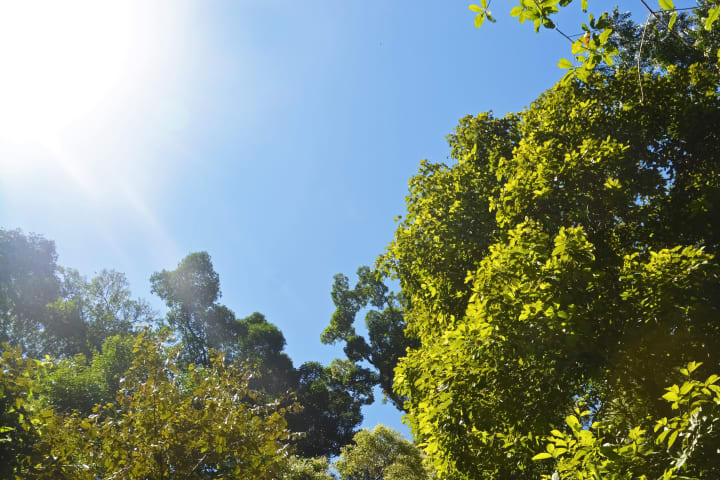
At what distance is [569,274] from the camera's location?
17.9 feet

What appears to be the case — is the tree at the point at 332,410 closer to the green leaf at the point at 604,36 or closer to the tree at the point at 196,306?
the tree at the point at 196,306

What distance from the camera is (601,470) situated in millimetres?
3912

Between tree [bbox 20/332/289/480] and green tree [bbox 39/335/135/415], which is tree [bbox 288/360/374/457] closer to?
green tree [bbox 39/335/135/415]

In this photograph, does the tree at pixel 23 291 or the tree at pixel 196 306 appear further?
the tree at pixel 196 306

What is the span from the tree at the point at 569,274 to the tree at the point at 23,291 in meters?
39.2

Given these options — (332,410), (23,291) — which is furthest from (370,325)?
(23,291)

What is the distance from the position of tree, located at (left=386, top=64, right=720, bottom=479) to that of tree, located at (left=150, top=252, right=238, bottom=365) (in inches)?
1491

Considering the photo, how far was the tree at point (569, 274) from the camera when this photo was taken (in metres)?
5.59

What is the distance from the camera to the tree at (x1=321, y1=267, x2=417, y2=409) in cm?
3812

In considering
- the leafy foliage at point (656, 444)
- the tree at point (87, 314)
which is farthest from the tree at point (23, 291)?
the leafy foliage at point (656, 444)

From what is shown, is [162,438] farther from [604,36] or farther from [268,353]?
[268,353]

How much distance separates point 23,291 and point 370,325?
30508mm

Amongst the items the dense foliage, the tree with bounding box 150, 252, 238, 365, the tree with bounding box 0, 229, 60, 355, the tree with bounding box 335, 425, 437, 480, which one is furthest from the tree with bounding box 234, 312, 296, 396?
the dense foliage

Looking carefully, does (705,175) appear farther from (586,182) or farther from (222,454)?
(222,454)
